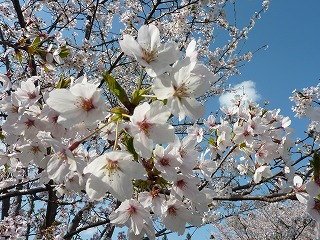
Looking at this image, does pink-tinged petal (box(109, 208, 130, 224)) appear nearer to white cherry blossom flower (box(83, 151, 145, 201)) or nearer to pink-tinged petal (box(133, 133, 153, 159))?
white cherry blossom flower (box(83, 151, 145, 201))

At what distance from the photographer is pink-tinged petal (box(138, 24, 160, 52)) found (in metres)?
1.33

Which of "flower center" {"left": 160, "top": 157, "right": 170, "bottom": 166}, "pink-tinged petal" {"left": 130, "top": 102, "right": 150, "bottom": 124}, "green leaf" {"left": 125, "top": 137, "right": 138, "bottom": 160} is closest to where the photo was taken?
"pink-tinged petal" {"left": 130, "top": 102, "right": 150, "bottom": 124}

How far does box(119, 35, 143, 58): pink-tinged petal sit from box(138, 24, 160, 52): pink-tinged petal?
0.12 feet

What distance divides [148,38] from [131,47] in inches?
3.9

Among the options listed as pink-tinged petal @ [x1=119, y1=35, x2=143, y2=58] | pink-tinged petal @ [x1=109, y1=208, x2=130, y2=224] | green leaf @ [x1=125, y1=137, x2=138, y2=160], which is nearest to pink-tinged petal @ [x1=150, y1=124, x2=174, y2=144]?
green leaf @ [x1=125, y1=137, x2=138, y2=160]

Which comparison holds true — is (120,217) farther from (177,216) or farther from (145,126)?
(145,126)

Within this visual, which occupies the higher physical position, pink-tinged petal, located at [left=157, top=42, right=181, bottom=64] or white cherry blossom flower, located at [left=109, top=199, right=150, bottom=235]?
pink-tinged petal, located at [left=157, top=42, right=181, bottom=64]

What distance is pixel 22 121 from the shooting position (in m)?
1.50

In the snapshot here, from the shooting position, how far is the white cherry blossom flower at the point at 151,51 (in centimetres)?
124

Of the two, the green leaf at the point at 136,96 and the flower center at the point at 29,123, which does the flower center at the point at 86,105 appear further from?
the flower center at the point at 29,123

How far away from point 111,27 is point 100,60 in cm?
197

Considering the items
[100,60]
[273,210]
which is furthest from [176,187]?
[273,210]

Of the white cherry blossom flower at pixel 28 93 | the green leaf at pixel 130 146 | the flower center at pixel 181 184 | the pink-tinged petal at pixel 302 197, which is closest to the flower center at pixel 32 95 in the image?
the white cherry blossom flower at pixel 28 93

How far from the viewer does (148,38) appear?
1.35 metres
